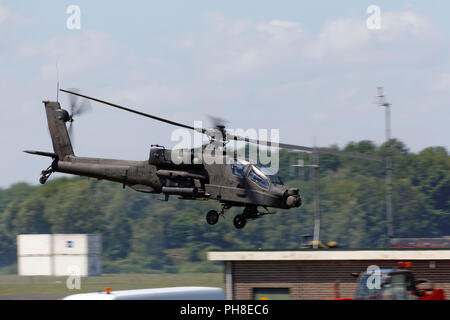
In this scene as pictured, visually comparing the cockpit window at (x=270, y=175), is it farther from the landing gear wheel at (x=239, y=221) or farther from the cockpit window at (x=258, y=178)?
the landing gear wheel at (x=239, y=221)

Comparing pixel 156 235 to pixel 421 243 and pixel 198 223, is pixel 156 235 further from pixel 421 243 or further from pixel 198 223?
pixel 421 243

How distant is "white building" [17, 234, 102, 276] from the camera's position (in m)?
63.1

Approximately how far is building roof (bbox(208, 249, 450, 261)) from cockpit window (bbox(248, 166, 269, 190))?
18.3 ft

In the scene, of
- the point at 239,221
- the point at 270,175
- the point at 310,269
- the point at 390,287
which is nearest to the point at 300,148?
the point at 270,175

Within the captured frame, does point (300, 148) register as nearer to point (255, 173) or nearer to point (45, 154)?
point (255, 173)

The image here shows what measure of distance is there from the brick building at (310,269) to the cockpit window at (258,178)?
5.58m

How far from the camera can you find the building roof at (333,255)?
29.2m

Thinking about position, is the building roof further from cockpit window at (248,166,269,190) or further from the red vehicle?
the red vehicle

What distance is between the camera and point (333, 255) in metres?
30.8

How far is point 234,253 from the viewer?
32.2 metres

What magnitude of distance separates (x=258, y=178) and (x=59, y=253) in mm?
40294

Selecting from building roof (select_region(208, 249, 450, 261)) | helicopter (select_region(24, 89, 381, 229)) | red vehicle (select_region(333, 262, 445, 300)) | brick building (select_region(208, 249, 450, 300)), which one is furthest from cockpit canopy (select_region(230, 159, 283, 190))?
red vehicle (select_region(333, 262, 445, 300))
